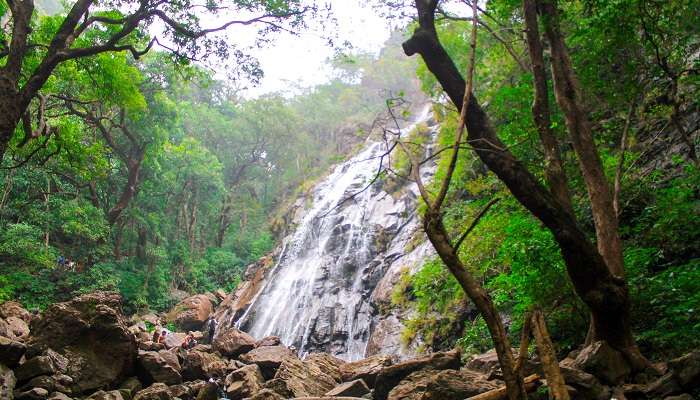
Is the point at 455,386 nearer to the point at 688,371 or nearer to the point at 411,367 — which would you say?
the point at 688,371

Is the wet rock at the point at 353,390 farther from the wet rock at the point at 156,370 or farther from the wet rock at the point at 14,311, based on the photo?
the wet rock at the point at 14,311

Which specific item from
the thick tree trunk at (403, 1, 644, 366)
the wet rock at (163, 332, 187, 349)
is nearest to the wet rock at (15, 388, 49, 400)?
the wet rock at (163, 332, 187, 349)

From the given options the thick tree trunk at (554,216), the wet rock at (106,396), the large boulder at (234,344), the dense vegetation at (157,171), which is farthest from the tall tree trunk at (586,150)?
the large boulder at (234,344)

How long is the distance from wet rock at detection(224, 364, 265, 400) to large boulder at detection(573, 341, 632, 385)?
7162 mm

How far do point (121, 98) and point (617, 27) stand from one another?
464 inches

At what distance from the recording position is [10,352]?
816cm

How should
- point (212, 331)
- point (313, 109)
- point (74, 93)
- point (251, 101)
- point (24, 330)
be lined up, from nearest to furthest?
point (24, 330), point (74, 93), point (212, 331), point (251, 101), point (313, 109)

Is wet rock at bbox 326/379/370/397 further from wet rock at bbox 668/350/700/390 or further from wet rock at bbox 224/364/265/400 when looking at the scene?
wet rock at bbox 668/350/700/390

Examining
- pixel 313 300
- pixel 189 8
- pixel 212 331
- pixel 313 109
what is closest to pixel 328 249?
pixel 313 300

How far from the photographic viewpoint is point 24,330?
11.8m

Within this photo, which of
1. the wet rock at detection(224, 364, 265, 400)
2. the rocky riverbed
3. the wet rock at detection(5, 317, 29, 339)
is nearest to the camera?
the rocky riverbed

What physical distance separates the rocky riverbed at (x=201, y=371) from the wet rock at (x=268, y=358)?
25 mm

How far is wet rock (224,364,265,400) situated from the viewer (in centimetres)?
1012

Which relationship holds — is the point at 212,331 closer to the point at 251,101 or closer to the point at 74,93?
the point at 74,93
